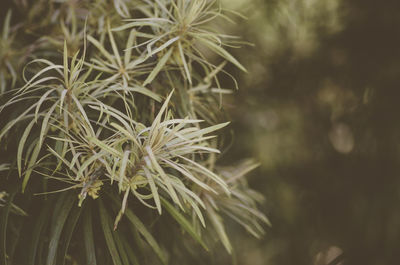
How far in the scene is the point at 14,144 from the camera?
2.59 feet

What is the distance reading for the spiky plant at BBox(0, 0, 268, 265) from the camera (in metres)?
0.63

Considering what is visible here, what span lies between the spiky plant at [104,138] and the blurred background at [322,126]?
0.53 m

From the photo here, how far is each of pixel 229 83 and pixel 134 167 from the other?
728 millimetres

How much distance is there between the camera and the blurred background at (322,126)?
133 centimetres

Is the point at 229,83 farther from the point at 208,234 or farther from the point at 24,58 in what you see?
the point at 24,58

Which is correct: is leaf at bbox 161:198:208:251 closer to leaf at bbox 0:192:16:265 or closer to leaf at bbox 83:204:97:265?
leaf at bbox 83:204:97:265

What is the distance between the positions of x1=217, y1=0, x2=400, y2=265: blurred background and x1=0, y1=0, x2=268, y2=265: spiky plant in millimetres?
531

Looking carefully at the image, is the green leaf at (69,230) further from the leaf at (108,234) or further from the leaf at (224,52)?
the leaf at (224,52)

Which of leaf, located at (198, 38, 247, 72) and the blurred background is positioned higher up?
leaf, located at (198, 38, 247, 72)

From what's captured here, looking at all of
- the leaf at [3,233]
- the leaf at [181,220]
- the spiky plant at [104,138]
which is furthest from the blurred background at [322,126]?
the leaf at [3,233]

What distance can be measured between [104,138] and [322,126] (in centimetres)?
109

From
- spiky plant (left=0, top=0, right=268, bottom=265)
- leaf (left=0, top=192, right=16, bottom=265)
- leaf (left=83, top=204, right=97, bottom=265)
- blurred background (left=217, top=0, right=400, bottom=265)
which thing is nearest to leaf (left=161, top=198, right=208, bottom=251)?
spiky plant (left=0, top=0, right=268, bottom=265)

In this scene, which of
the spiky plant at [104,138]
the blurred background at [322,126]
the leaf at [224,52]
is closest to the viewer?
the spiky plant at [104,138]

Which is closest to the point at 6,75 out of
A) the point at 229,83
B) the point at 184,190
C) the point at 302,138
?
the point at 184,190
